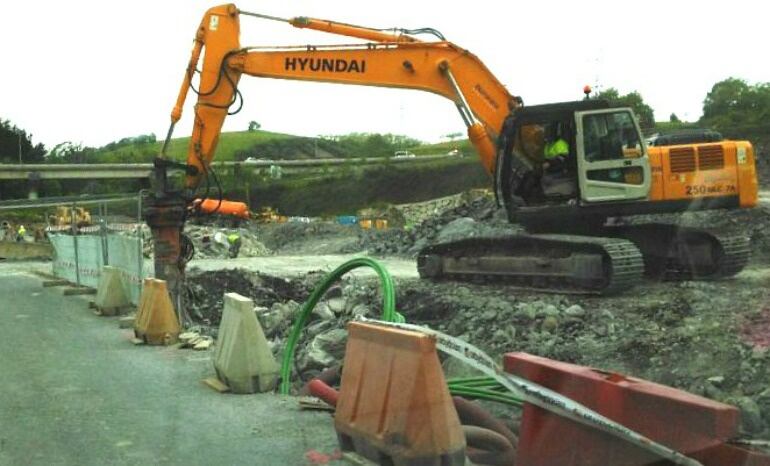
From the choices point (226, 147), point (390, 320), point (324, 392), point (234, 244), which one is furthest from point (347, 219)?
point (324, 392)

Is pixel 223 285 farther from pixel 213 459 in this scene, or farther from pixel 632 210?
pixel 213 459

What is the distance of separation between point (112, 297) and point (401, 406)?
1111 cm

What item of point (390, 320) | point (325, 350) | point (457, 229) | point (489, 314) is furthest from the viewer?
point (457, 229)

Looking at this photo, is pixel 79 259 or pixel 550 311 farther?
pixel 79 259

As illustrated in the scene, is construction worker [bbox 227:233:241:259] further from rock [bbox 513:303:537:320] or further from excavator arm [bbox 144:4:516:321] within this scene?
rock [bbox 513:303:537:320]

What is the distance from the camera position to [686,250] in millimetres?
14469

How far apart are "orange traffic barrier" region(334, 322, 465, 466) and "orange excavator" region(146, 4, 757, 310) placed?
7407mm

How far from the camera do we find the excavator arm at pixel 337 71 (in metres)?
15.4

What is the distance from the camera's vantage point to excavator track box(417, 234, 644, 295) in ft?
42.1

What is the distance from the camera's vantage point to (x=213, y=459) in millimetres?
6223

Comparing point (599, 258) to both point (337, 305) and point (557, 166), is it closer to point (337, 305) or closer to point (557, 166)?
point (557, 166)

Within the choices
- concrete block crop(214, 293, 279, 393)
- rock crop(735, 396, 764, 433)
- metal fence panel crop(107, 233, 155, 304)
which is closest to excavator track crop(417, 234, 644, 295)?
metal fence panel crop(107, 233, 155, 304)

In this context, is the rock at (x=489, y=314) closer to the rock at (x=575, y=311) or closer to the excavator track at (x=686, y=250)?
the rock at (x=575, y=311)

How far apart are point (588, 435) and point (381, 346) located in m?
1.61
